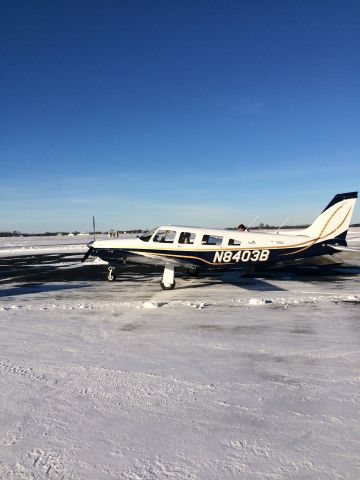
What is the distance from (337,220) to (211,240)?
495cm

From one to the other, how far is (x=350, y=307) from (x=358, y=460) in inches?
250

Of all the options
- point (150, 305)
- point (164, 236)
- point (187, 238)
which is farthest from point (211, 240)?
point (150, 305)

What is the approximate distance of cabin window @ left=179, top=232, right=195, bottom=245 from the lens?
13258 millimetres

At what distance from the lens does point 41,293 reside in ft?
37.8

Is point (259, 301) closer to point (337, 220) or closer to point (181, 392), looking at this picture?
point (181, 392)

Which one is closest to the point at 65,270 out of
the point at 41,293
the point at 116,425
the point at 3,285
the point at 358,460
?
the point at 3,285

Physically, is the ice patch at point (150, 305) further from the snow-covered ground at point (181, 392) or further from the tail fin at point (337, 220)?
the tail fin at point (337, 220)

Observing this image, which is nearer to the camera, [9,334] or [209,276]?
[9,334]

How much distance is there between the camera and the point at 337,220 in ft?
45.1

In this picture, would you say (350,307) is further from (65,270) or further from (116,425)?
(65,270)

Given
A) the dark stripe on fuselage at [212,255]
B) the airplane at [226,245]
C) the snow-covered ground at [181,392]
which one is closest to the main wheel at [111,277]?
the airplane at [226,245]

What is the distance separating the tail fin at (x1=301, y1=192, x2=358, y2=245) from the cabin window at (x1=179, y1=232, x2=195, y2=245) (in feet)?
15.3

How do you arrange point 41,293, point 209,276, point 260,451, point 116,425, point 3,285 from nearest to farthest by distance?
1. point 260,451
2. point 116,425
3. point 41,293
4. point 3,285
5. point 209,276

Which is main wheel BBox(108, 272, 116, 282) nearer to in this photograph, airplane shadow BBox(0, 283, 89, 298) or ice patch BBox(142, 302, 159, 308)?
airplane shadow BBox(0, 283, 89, 298)
